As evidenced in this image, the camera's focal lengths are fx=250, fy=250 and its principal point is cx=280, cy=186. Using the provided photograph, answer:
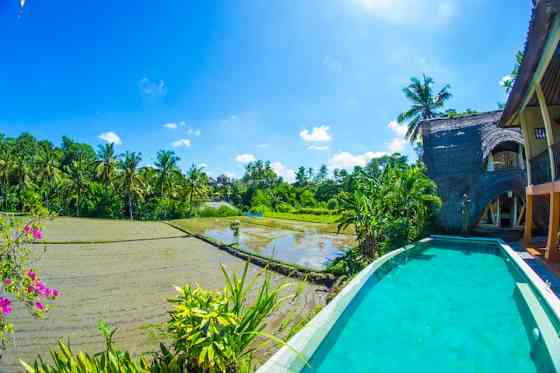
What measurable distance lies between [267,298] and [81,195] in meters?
37.1

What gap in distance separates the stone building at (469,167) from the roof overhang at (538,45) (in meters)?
6.08

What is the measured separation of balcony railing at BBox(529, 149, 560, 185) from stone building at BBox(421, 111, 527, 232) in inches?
142

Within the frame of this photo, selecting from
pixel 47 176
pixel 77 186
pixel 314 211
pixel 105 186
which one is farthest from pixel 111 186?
pixel 314 211

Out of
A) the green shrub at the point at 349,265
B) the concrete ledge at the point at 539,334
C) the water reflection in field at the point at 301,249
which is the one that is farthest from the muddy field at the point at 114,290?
the concrete ledge at the point at 539,334

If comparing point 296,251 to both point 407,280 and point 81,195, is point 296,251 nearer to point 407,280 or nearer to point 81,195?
point 407,280

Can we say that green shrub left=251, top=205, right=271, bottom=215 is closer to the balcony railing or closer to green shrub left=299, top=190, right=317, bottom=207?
green shrub left=299, top=190, right=317, bottom=207

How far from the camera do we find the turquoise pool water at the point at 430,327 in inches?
121

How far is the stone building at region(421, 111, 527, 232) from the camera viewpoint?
451 inches

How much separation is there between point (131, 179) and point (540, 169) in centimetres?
3389

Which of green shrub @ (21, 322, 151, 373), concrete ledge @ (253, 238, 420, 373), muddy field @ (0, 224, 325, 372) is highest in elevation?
green shrub @ (21, 322, 151, 373)

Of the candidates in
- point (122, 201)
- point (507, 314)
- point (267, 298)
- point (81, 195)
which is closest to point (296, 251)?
point (507, 314)

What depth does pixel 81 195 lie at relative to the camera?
30.5 m

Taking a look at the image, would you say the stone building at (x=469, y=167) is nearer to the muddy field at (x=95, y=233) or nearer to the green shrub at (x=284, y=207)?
the muddy field at (x=95, y=233)

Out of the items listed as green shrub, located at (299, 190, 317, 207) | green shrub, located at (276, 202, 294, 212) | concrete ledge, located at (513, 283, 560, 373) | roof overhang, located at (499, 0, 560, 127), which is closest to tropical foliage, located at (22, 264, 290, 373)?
concrete ledge, located at (513, 283, 560, 373)
